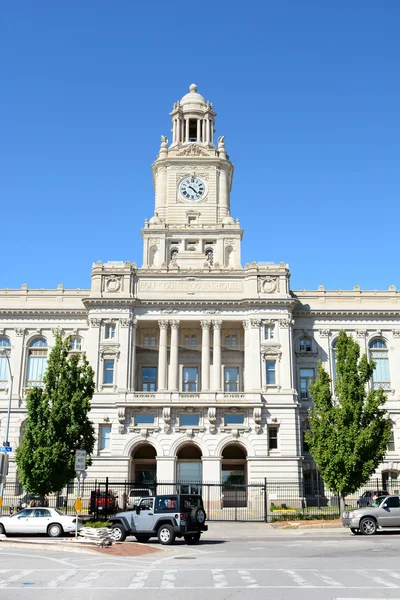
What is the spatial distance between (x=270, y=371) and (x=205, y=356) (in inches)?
252

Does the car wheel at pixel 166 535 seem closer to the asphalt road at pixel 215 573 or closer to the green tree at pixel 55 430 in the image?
the asphalt road at pixel 215 573

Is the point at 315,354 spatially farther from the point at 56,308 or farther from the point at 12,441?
the point at 12,441

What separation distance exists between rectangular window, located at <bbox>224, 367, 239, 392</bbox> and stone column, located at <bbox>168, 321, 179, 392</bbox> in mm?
5620

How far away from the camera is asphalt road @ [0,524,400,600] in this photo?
48.9ft

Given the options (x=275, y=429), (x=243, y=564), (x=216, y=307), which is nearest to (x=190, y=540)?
(x=243, y=564)

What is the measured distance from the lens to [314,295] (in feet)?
220

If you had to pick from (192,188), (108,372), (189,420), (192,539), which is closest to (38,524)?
(192,539)

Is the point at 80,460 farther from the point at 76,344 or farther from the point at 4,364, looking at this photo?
the point at 4,364

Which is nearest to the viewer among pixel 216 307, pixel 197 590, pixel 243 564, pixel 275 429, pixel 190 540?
pixel 197 590

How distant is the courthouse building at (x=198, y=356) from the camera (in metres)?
58.1


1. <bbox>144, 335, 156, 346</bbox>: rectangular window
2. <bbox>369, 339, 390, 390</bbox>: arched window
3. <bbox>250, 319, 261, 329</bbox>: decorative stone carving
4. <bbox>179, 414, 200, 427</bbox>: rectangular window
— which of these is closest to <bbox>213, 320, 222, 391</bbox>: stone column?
<bbox>250, 319, 261, 329</bbox>: decorative stone carving

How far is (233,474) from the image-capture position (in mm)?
59250

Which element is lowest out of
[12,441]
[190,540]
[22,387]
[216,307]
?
[190,540]

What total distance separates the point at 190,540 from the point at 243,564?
9.68 m
